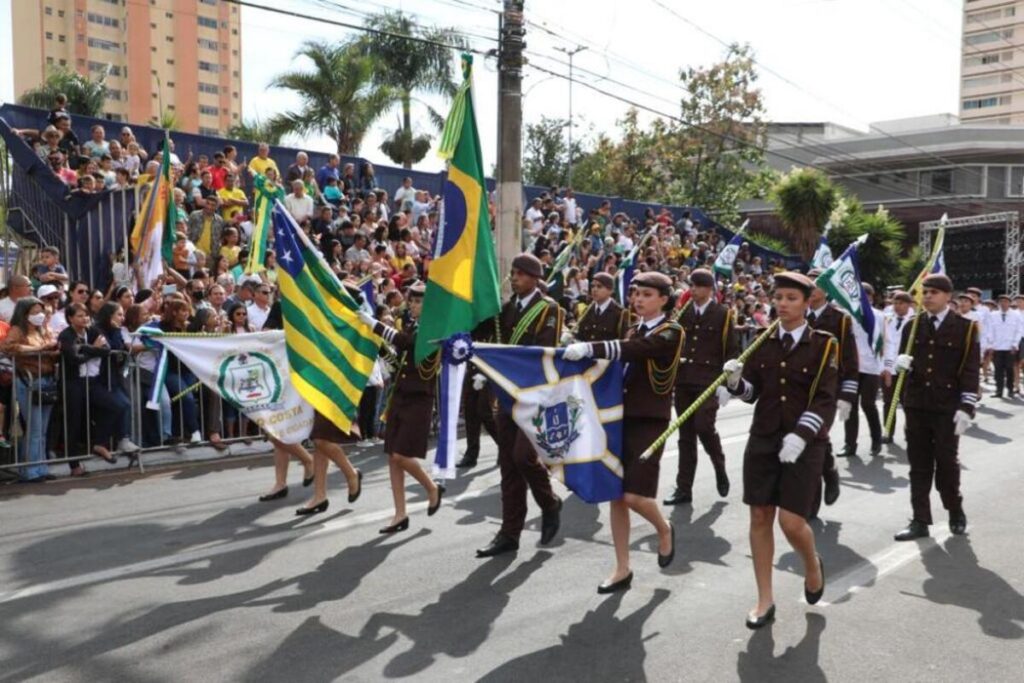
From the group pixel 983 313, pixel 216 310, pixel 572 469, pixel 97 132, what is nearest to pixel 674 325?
pixel 572 469

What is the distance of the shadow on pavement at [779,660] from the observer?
15.2 feet

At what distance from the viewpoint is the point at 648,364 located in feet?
19.5

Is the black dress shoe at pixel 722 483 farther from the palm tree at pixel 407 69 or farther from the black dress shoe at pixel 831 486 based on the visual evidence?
the palm tree at pixel 407 69

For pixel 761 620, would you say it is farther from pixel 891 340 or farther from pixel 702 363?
pixel 891 340

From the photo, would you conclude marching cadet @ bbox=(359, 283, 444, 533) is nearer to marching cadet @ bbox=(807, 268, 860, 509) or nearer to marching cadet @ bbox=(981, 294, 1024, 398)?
Result: marching cadet @ bbox=(807, 268, 860, 509)

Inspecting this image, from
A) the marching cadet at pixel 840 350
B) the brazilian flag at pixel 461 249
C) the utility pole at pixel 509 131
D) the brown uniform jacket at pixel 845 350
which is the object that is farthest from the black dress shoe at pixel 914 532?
the utility pole at pixel 509 131

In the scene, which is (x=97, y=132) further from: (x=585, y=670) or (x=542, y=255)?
(x=585, y=670)

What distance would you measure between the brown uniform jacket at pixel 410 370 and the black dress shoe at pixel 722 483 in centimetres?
297

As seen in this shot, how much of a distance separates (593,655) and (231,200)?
41.1 feet

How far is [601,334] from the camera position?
7.64 meters

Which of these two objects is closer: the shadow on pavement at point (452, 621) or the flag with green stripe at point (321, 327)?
the shadow on pavement at point (452, 621)

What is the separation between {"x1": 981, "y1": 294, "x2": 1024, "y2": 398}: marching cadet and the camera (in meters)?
18.5

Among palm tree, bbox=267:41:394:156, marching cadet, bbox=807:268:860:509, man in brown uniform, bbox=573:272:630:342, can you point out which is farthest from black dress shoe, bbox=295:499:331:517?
palm tree, bbox=267:41:394:156

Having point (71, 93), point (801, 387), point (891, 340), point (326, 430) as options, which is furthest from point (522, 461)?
point (71, 93)
